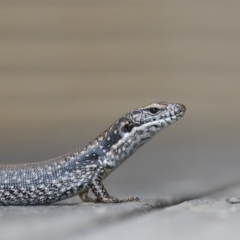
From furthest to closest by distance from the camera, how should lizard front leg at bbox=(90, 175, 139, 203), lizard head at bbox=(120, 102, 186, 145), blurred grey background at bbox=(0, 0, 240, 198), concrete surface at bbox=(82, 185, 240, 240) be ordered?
blurred grey background at bbox=(0, 0, 240, 198)
lizard head at bbox=(120, 102, 186, 145)
lizard front leg at bbox=(90, 175, 139, 203)
concrete surface at bbox=(82, 185, 240, 240)

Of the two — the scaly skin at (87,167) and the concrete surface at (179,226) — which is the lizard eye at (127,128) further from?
the concrete surface at (179,226)

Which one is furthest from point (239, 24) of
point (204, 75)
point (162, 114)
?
point (162, 114)

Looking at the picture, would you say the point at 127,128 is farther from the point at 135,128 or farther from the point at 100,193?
the point at 100,193

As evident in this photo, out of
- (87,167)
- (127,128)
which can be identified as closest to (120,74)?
(127,128)

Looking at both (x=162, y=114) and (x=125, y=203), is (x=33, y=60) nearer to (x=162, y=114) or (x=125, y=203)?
(x=162, y=114)

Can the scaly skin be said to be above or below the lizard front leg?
above

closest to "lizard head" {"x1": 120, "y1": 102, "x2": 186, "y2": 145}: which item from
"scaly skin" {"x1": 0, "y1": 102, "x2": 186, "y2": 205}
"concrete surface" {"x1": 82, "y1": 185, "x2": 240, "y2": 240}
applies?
"scaly skin" {"x1": 0, "y1": 102, "x2": 186, "y2": 205}

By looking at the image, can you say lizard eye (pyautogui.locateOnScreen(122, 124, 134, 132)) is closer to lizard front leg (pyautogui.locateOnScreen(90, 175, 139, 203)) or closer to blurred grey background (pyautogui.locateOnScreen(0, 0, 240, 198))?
lizard front leg (pyautogui.locateOnScreen(90, 175, 139, 203))
